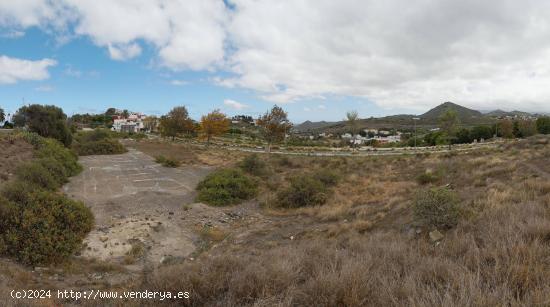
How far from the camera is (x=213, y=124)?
4809 centimetres

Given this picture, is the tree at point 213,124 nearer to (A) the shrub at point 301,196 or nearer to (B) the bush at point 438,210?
(A) the shrub at point 301,196

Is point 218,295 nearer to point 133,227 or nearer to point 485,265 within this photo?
point 485,265

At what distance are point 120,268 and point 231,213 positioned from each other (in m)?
6.66

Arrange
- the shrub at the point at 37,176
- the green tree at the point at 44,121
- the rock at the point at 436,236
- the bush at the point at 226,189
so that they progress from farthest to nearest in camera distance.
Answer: the green tree at the point at 44,121
the bush at the point at 226,189
the shrub at the point at 37,176
the rock at the point at 436,236

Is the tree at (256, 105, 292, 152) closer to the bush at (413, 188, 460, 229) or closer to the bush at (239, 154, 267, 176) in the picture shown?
the bush at (239, 154, 267, 176)

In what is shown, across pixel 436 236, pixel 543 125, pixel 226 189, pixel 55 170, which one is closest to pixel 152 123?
pixel 55 170

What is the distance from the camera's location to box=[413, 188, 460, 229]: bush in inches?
277

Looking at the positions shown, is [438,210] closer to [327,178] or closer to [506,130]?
[327,178]

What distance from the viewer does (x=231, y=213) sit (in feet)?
47.8

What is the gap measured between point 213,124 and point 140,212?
116 ft

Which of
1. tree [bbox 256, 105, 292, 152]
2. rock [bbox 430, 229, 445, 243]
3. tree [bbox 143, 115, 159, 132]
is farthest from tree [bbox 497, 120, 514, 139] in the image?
tree [bbox 143, 115, 159, 132]

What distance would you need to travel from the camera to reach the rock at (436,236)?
248 inches

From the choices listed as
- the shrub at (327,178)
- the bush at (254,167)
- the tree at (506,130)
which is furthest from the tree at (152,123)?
the shrub at (327,178)

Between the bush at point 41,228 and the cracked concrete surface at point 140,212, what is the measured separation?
1.81 ft
